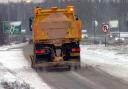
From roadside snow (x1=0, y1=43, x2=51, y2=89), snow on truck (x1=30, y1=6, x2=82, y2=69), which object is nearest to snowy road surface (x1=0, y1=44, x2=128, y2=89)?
roadside snow (x1=0, y1=43, x2=51, y2=89)

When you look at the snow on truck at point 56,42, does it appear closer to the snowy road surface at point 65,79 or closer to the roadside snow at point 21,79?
the snowy road surface at point 65,79

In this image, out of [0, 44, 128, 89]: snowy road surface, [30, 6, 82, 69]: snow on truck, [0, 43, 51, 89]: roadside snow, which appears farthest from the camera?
[30, 6, 82, 69]: snow on truck

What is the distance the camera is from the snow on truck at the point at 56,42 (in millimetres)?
28016

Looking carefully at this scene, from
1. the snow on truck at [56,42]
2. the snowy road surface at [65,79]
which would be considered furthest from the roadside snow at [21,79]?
the snow on truck at [56,42]

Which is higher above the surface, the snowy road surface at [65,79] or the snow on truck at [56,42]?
the snow on truck at [56,42]

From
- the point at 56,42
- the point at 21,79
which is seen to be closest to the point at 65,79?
the point at 21,79

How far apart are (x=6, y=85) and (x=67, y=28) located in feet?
30.4

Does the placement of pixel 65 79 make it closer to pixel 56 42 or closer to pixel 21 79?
pixel 21 79

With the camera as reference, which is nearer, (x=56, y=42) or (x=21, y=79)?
(x=21, y=79)

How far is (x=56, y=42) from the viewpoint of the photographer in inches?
1108

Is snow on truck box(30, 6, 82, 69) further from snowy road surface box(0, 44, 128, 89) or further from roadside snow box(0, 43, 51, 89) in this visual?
roadside snow box(0, 43, 51, 89)

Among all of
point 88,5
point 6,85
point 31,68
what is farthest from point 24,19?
point 6,85

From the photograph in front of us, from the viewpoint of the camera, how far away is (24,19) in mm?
134125

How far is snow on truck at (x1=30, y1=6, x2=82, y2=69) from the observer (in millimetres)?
28016
